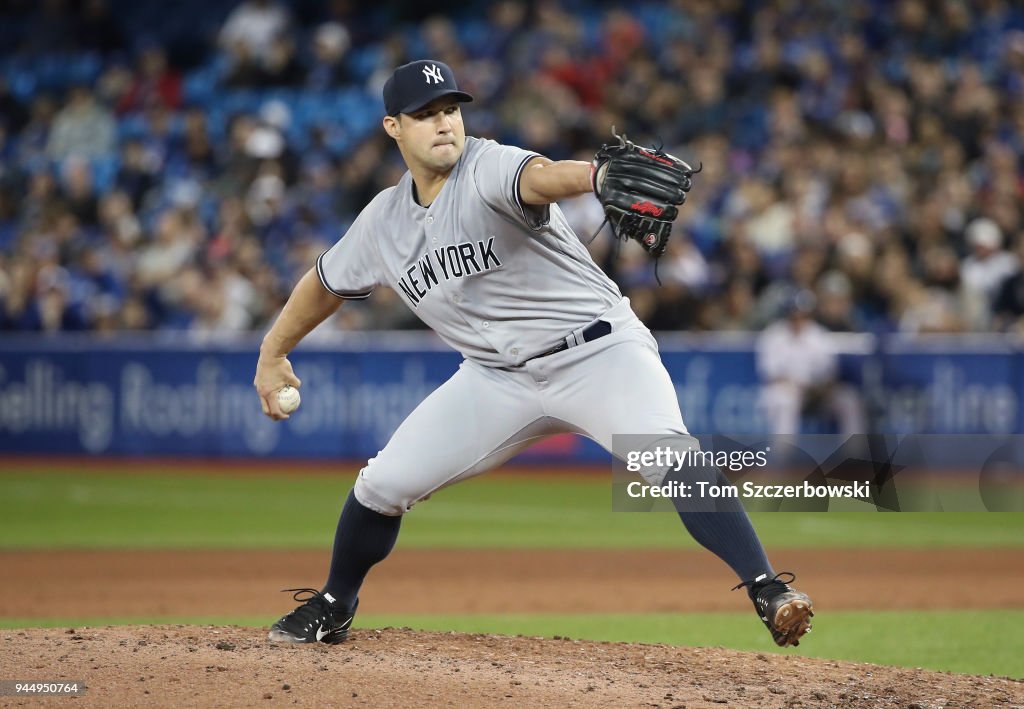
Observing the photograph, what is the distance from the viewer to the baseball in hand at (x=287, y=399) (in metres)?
5.26

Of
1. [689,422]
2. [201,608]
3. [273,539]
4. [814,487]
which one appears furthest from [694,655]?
[689,422]

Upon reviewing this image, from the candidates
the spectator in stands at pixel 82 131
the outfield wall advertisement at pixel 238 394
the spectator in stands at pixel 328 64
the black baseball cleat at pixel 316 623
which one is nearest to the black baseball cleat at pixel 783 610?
the black baseball cleat at pixel 316 623

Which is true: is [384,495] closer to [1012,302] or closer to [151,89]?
[1012,302]

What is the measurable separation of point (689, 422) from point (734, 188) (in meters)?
2.63

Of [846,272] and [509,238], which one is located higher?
[846,272]

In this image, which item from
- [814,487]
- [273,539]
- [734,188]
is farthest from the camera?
[734,188]

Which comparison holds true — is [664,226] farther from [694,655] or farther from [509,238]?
[694,655]

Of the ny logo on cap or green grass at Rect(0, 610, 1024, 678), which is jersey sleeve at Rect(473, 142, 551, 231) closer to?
the ny logo on cap

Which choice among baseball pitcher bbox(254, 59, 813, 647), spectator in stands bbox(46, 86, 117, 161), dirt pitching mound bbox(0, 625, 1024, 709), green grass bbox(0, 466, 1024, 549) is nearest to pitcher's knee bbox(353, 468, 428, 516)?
baseball pitcher bbox(254, 59, 813, 647)

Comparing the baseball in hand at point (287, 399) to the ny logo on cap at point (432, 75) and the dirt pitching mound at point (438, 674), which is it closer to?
the dirt pitching mound at point (438, 674)

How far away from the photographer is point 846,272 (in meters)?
13.6

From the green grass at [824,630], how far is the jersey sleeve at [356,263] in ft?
7.68

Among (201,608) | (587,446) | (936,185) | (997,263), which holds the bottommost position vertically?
(201,608)

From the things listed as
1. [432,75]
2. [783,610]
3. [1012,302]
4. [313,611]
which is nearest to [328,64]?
[1012,302]
